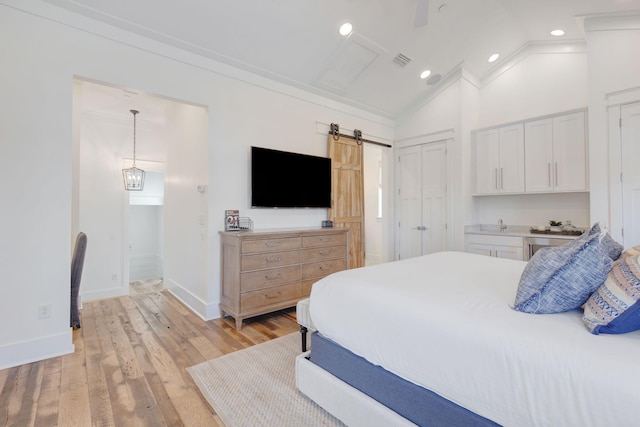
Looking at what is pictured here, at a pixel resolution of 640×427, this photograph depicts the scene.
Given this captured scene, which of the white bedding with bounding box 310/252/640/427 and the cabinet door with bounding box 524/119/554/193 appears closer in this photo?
the white bedding with bounding box 310/252/640/427

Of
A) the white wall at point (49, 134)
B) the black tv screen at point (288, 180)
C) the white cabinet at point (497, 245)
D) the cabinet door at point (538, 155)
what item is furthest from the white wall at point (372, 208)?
the white wall at point (49, 134)

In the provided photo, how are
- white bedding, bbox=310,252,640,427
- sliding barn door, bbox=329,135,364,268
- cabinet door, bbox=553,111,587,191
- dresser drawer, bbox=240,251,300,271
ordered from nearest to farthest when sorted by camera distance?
white bedding, bbox=310,252,640,427
dresser drawer, bbox=240,251,300,271
cabinet door, bbox=553,111,587,191
sliding barn door, bbox=329,135,364,268

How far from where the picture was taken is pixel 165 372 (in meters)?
2.18

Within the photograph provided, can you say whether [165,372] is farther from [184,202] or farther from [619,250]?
[619,250]

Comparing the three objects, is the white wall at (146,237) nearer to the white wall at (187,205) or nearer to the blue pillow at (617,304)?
the white wall at (187,205)

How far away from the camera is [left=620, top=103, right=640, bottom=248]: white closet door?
121 inches

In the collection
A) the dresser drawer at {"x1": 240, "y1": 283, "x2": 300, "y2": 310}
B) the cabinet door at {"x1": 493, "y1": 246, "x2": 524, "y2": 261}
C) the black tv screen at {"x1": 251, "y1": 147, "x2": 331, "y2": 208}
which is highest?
the black tv screen at {"x1": 251, "y1": 147, "x2": 331, "y2": 208}

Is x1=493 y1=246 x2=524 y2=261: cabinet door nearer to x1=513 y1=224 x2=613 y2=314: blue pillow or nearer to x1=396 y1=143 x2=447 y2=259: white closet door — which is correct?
x1=396 y1=143 x2=447 y2=259: white closet door

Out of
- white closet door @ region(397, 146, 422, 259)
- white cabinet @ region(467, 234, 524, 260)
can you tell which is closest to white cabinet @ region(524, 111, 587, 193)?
white cabinet @ region(467, 234, 524, 260)

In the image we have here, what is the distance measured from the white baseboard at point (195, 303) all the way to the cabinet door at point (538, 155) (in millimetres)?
4402

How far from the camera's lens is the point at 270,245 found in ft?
10.3

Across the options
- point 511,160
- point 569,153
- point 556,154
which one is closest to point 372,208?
point 511,160

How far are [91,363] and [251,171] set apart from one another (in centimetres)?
227

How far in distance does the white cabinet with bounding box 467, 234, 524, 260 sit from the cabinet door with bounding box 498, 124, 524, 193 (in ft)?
2.41
